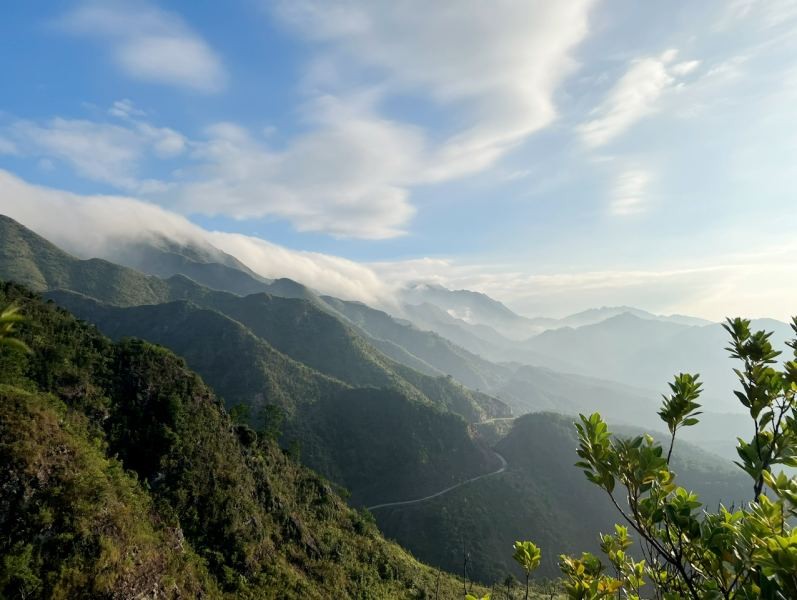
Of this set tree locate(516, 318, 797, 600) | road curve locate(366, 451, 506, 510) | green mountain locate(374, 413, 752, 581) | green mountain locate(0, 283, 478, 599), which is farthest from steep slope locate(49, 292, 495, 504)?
tree locate(516, 318, 797, 600)

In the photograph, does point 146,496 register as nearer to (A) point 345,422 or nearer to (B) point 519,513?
(B) point 519,513

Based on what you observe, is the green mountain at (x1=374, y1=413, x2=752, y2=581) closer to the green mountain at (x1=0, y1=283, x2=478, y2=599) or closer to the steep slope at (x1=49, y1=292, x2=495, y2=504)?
the steep slope at (x1=49, y1=292, x2=495, y2=504)

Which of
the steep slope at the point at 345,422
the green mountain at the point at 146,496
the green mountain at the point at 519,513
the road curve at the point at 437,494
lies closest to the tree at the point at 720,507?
the green mountain at the point at 146,496

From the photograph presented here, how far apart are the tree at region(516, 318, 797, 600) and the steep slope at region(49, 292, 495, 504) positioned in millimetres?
137932

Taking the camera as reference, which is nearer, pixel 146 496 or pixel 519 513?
pixel 146 496

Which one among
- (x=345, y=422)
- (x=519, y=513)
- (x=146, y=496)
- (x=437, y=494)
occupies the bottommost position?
(x=437, y=494)

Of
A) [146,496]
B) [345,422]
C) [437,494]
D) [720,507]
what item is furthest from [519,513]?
[720,507]

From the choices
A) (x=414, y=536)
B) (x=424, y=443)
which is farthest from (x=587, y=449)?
(x=424, y=443)

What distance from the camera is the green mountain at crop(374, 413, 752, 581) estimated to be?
104 m

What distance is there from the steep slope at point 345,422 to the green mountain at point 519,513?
552 inches

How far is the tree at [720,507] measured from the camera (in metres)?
4.53

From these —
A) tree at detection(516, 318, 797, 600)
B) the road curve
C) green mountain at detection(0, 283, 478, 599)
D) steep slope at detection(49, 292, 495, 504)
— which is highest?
tree at detection(516, 318, 797, 600)

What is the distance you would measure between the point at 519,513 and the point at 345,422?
6940cm

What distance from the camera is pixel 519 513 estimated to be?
121 m
